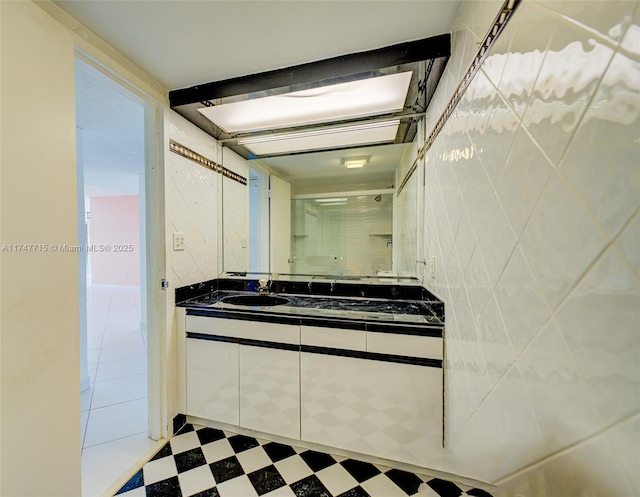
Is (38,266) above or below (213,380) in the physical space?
above

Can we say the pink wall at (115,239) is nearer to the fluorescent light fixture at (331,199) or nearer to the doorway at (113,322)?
the doorway at (113,322)

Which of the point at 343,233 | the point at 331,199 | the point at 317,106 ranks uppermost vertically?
the point at 317,106

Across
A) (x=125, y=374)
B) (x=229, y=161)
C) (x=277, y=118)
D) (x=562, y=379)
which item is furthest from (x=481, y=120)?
(x=125, y=374)

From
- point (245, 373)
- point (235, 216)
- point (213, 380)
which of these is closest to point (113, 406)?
point (213, 380)

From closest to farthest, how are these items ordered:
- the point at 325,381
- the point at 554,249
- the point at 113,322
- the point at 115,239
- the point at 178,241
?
the point at 554,249
the point at 325,381
the point at 178,241
the point at 113,322
the point at 115,239

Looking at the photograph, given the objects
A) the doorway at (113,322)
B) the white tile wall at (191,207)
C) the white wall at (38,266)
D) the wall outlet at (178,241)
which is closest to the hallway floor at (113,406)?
the doorway at (113,322)

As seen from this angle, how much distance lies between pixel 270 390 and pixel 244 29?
1830 mm

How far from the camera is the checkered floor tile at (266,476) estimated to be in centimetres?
118

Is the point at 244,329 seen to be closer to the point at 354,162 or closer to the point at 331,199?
the point at 331,199

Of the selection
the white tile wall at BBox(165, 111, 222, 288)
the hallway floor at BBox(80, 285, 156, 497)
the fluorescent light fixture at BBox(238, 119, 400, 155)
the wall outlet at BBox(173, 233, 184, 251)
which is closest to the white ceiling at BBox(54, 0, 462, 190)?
the white tile wall at BBox(165, 111, 222, 288)

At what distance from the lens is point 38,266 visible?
85 centimetres

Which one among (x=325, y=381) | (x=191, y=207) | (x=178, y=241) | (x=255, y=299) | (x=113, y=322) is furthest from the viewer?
(x=113, y=322)

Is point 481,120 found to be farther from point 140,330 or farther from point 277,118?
point 140,330

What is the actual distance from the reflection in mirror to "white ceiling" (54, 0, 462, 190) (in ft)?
4.14
